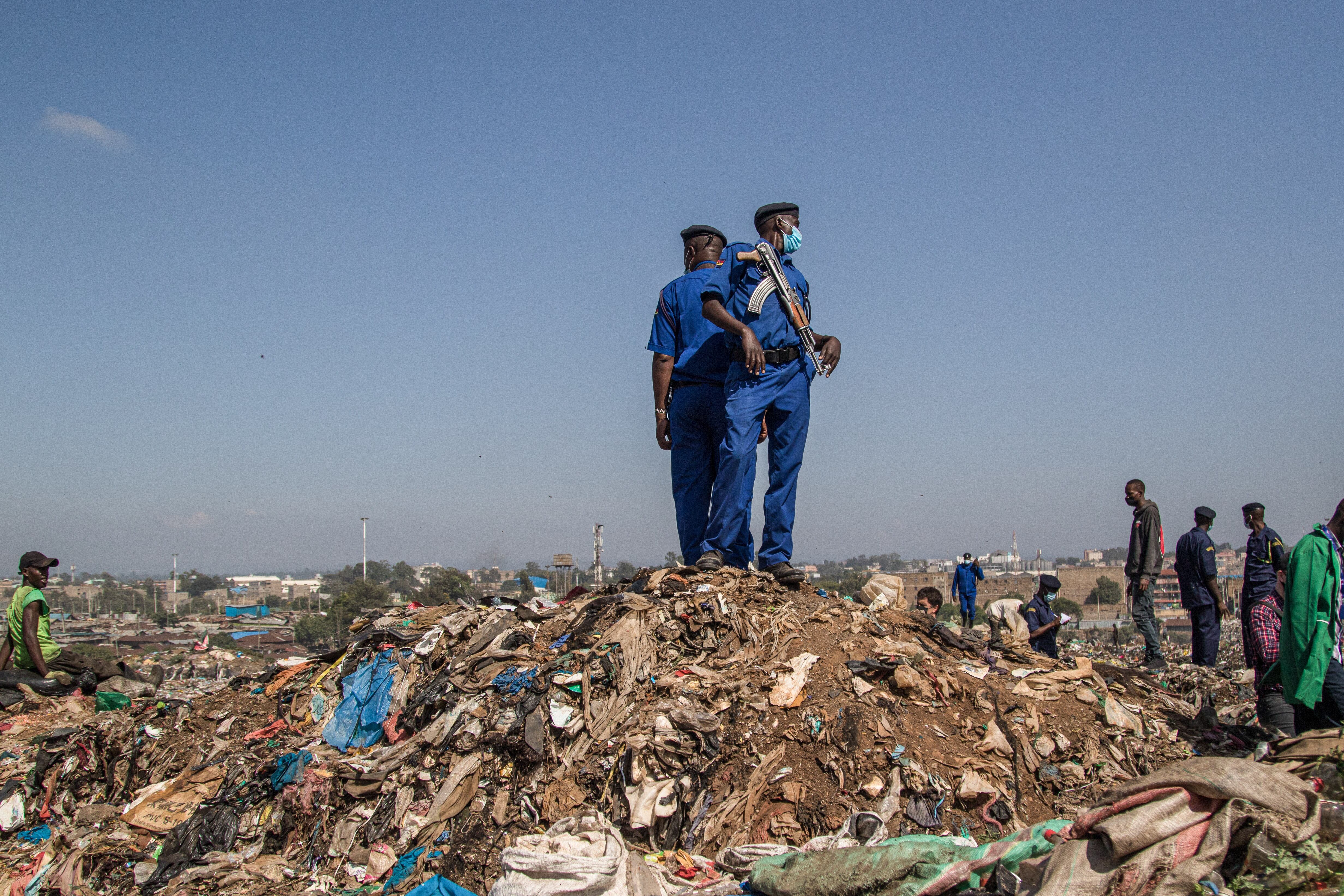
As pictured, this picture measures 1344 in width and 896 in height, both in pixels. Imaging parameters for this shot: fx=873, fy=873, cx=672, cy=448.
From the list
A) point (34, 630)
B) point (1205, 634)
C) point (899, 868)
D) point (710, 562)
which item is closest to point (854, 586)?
point (1205, 634)

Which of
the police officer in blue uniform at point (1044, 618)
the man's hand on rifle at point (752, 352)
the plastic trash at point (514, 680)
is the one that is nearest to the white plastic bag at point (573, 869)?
the plastic trash at point (514, 680)

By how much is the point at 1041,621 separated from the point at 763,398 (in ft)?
12.6

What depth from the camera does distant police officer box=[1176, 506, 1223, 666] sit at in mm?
7359

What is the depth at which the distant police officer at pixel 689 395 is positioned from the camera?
6070 millimetres

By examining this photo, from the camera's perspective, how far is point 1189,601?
7.52m

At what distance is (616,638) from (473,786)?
1024 millimetres

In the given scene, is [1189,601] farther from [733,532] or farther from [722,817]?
[722,817]

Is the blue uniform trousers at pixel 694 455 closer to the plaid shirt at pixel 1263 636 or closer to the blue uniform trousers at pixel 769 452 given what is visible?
the blue uniform trousers at pixel 769 452

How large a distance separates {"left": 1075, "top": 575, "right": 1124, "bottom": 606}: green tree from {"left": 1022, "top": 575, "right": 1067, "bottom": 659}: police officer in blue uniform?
4069 centimetres

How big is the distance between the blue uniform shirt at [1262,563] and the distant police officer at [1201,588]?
1.37m

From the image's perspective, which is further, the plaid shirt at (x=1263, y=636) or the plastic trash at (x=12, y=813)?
the plastic trash at (x=12, y=813)

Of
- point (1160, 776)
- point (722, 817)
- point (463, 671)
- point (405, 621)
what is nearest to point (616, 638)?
point (463, 671)

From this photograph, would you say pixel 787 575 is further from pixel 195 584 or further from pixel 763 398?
pixel 195 584

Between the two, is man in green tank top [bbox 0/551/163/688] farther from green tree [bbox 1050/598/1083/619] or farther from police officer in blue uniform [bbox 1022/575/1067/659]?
green tree [bbox 1050/598/1083/619]
